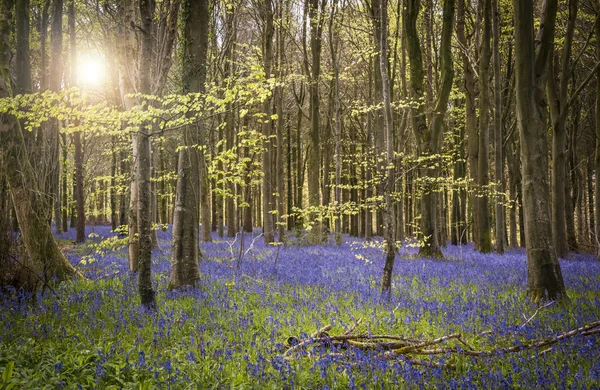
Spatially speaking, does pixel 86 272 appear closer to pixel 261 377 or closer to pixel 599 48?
pixel 261 377

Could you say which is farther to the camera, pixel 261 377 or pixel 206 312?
pixel 206 312

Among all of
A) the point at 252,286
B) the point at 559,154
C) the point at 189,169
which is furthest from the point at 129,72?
the point at 559,154

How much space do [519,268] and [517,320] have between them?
538 cm

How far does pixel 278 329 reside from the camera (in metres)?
5.54

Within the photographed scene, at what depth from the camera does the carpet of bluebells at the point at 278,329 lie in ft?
12.5

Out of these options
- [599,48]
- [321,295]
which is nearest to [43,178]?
[321,295]

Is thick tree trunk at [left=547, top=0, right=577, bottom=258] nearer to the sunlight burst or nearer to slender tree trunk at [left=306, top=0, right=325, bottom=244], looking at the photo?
slender tree trunk at [left=306, top=0, right=325, bottom=244]

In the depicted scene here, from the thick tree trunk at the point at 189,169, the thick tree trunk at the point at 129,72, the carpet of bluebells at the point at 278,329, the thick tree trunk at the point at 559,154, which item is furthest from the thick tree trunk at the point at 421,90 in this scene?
the thick tree trunk at the point at 129,72

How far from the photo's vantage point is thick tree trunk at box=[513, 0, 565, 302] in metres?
6.86

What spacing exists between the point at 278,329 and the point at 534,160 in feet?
18.6

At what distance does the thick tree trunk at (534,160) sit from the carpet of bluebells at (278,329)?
556 mm

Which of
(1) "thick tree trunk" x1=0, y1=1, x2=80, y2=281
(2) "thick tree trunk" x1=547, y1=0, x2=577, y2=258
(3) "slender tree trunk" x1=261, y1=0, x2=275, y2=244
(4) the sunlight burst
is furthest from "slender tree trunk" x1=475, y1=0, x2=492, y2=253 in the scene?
(4) the sunlight burst

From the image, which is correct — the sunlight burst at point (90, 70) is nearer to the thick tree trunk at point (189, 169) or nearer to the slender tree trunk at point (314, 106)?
the slender tree trunk at point (314, 106)

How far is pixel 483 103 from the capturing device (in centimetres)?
1556
